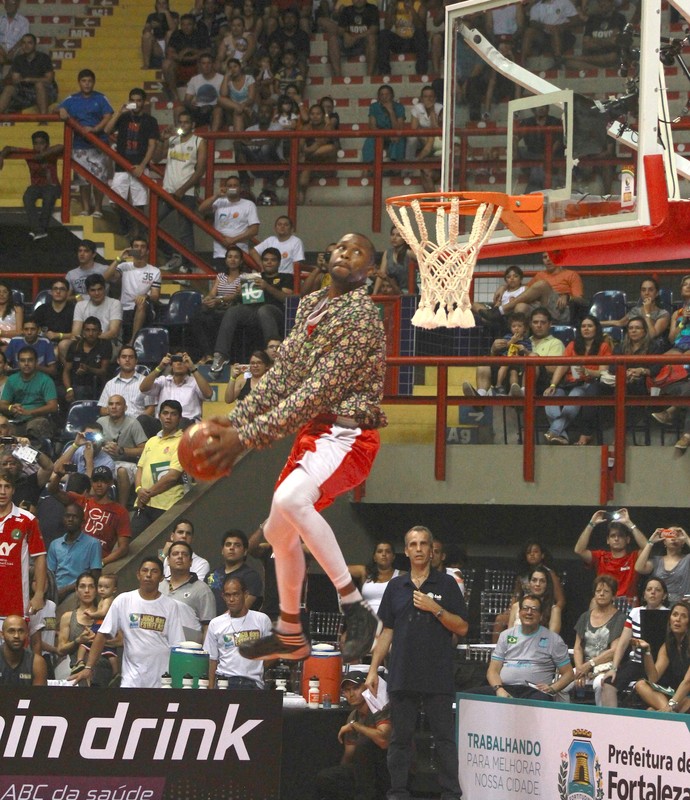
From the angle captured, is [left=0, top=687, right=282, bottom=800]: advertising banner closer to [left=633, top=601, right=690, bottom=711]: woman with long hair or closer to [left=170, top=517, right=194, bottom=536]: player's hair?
[left=170, top=517, right=194, bottom=536]: player's hair

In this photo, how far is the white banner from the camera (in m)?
8.67

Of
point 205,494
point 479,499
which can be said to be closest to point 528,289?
point 479,499

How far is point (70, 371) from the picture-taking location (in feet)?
48.3

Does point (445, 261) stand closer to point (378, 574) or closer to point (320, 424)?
point (320, 424)

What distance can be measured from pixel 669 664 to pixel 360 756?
2.20m

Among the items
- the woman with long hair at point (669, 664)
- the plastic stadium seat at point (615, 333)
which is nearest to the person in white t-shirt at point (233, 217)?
the plastic stadium seat at point (615, 333)

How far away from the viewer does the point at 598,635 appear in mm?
10258

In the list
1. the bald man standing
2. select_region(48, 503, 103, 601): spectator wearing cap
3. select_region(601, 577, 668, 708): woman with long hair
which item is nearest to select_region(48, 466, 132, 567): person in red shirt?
select_region(48, 503, 103, 601): spectator wearing cap

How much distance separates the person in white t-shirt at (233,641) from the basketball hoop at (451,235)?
9.53ft

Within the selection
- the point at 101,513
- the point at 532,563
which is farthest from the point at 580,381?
the point at 101,513

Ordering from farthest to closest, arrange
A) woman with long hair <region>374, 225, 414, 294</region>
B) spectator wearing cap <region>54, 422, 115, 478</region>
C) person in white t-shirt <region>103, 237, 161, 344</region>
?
Result: person in white t-shirt <region>103, 237, 161, 344</region>
woman with long hair <region>374, 225, 414, 294</region>
spectator wearing cap <region>54, 422, 115, 478</region>

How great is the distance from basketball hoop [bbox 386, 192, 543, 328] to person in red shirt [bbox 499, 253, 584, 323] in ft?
15.7

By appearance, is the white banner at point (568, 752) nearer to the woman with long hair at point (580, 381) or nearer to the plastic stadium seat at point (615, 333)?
the woman with long hair at point (580, 381)

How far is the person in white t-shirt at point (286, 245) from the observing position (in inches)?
631
